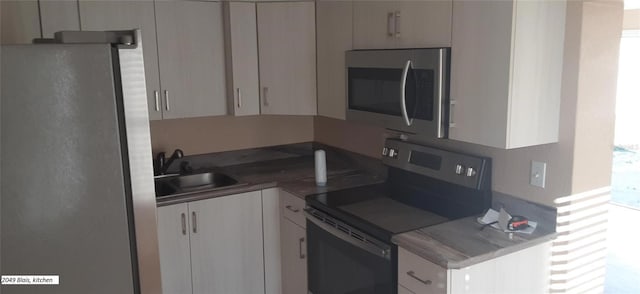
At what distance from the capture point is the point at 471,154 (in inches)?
91.1

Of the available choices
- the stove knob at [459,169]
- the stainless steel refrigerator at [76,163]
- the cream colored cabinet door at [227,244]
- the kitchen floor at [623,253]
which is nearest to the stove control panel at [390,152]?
the stove knob at [459,169]

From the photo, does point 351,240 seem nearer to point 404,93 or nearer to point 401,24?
point 404,93

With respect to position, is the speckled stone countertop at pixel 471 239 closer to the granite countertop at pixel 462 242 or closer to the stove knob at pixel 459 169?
the granite countertop at pixel 462 242

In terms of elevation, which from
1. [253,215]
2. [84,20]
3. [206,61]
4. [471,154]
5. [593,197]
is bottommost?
[253,215]

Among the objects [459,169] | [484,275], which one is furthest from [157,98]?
[484,275]

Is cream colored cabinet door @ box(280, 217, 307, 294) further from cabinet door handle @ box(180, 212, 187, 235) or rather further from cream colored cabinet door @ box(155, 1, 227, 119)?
cream colored cabinet door @ box(155, 1, 227, 119)

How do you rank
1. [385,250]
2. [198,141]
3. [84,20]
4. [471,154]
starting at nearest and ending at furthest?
[385,250], [471,154], [84,20], [198,141]

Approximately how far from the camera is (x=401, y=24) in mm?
2268

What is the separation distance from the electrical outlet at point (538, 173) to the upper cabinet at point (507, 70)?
0.13 metres

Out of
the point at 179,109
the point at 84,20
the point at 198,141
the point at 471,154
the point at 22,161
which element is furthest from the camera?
the point at 198,141

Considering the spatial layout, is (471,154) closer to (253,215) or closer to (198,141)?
(253,215)

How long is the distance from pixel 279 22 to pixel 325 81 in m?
0.44

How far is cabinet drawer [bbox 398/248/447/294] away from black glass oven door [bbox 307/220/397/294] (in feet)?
0.22

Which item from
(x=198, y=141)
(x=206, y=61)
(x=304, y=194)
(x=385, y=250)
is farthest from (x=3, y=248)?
(x=198, y=141)
